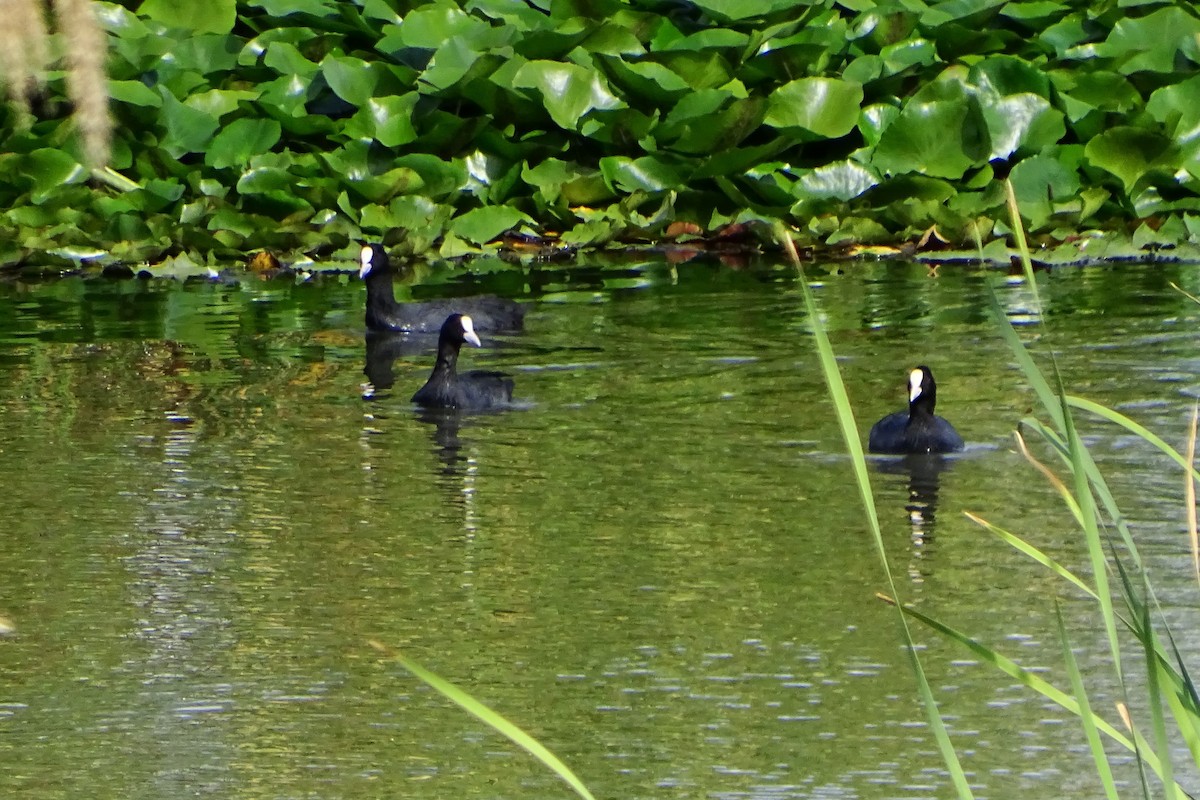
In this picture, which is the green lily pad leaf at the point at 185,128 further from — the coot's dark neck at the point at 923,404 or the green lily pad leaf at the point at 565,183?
the coot's dark neck at the point at 923,404

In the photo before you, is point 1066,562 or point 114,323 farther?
point 114,323

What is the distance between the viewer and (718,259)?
15109 millimetres

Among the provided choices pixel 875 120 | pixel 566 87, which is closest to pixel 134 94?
pixel 566 87

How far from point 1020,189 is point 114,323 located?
611 cm

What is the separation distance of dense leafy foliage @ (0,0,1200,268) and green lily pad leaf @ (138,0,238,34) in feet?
1.37

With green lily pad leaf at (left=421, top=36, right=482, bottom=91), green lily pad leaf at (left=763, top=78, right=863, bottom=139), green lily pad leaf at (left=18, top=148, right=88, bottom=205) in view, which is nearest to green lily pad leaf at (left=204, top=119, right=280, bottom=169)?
green lily pad leaf at (left=18, top=148, right=88, bottom=205)

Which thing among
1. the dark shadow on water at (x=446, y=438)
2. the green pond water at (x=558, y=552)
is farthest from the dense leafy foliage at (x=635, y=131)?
the dark shadow on water at (x=446, y=438)

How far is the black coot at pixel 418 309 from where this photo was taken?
12.4 metres

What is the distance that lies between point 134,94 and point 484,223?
2762mm

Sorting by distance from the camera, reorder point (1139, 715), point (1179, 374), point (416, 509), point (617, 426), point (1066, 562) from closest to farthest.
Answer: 1. point (1139, 715)
2. point (1066, 562)
3. point (416, 509)
4. point (617, 426)
5. point (1179, 374)

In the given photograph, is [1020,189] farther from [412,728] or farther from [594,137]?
[412,728]

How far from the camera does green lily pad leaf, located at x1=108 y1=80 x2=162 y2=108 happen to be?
52.0ft

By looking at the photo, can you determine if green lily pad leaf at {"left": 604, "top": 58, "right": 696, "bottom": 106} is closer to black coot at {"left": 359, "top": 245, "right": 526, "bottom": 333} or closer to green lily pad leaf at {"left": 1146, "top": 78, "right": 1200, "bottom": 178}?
black coot at {"left": 359, "top": 245, "right": 526, "bottom": 333}

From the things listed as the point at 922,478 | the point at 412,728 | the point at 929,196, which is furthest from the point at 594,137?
the point at 412,728
